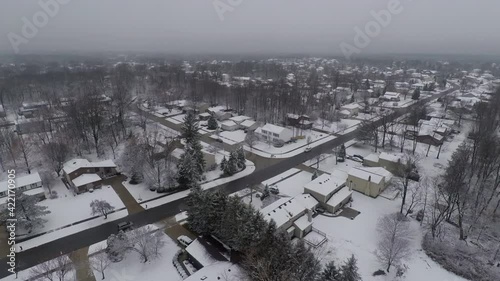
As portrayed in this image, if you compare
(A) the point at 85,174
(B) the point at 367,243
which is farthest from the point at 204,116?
(B) the point at 367,243

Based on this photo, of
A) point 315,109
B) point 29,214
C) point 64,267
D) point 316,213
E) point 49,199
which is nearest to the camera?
point 64,267

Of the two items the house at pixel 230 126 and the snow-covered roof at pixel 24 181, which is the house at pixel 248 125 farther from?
the snow-covered roof at pixel 24 181

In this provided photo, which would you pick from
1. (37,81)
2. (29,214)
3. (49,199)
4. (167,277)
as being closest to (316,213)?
(167,277)

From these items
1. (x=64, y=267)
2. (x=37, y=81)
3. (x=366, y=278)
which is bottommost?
(x=366, y=278)

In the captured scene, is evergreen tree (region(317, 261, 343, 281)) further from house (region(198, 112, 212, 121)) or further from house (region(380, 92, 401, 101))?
house (region(380, 92, 401, 101))

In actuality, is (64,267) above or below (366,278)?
above

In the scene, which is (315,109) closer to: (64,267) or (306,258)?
(306,258)
